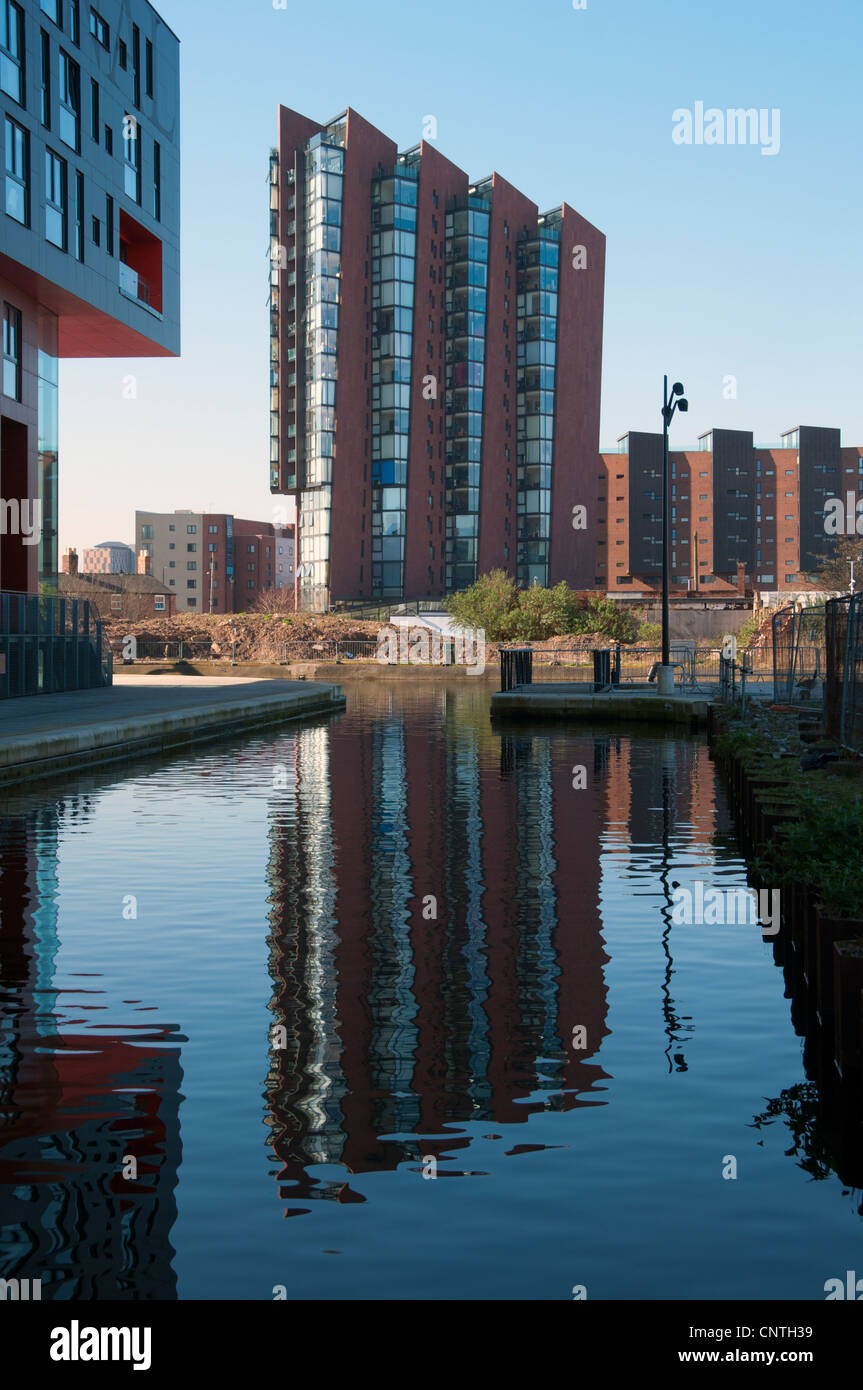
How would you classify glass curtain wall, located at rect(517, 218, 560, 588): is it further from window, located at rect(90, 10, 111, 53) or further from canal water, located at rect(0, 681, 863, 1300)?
canal water, located at rect(0, 681, 863, 1300)

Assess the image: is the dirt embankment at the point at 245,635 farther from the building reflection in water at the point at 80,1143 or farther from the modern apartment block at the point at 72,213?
the building reflection in water at the point at 80,1143

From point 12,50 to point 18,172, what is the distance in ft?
9.71

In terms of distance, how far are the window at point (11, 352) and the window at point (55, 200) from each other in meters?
2.18

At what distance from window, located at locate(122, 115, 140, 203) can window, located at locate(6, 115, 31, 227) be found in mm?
7174

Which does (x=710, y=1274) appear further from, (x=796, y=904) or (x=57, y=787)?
(x=57, y=787)

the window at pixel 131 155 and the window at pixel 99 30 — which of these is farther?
the window at pixel 131 155

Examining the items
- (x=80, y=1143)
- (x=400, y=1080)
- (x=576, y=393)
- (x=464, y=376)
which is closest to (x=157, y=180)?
(x=400, y=1080)

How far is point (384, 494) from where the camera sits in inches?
3986

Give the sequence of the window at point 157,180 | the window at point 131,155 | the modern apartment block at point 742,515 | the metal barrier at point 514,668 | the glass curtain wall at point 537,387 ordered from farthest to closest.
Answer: the modern apartment block at point 742,515 → the glass curtain wall at point 537,387 → the window at point 157,180 → the window at point 131,155 → the metal barrier at point 514,668

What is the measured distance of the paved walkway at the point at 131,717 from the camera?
21.2m

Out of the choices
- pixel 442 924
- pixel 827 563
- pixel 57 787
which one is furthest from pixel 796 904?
pixel 827 563

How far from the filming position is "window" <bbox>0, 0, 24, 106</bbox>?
108 feet

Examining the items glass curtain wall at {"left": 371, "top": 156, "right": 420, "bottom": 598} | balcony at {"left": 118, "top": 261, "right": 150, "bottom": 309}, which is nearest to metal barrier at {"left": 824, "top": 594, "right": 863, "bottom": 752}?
balcony at {"left": 118, "top": 261, "right": 150, "bottom": 309}

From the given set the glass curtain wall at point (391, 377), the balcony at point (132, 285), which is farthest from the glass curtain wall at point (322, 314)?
the balcony at point (132, 285)
